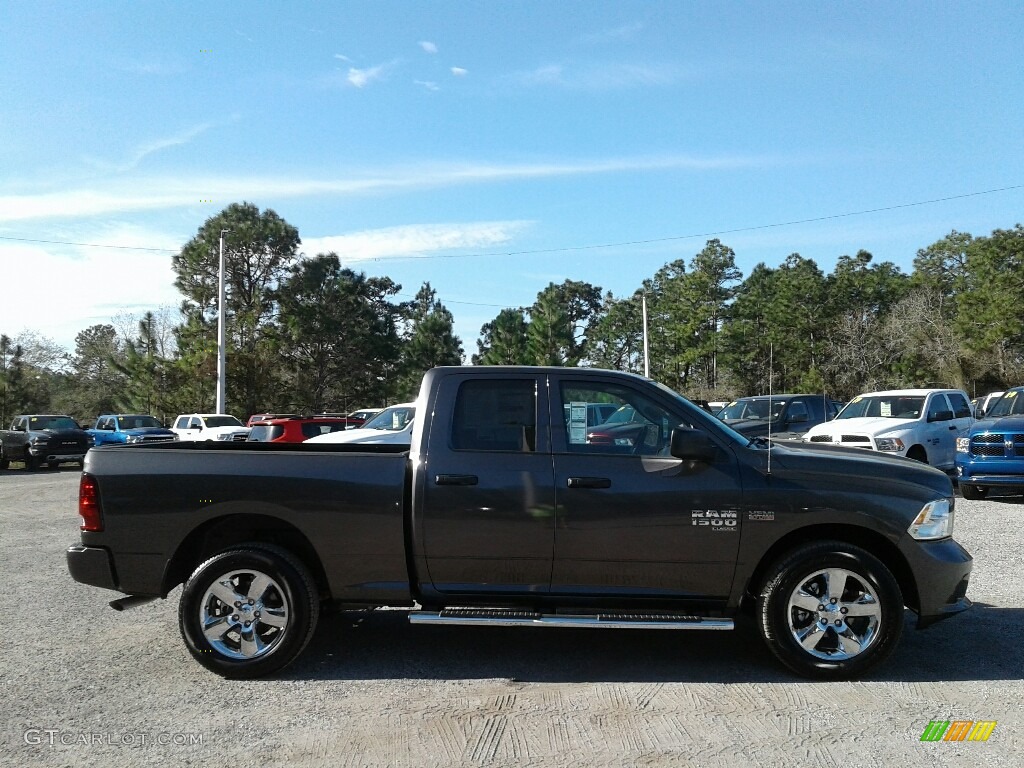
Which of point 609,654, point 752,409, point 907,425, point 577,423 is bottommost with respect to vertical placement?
point 609,654

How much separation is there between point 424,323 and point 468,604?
53780 millimetres

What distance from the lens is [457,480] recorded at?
508cm

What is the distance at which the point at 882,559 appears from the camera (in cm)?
528

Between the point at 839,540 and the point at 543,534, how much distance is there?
6.11ft

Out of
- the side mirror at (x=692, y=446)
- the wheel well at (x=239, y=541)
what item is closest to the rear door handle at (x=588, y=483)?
the side mirror at (x=692, y=446)

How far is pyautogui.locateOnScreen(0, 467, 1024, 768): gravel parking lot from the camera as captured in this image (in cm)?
402

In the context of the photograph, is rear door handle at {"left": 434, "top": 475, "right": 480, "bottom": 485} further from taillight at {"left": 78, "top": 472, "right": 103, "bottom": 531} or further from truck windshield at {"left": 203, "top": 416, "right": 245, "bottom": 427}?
truck windshield at {"left": 203, "top": 416, "right": 245, "bottom": 427}

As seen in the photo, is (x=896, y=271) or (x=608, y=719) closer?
(x=608, y=719)

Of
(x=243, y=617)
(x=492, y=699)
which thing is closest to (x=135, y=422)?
(x=243, y=617)

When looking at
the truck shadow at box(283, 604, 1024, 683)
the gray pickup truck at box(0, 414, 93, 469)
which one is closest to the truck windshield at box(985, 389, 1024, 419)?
the truck shadow at box(283, 604, 1024, 683)

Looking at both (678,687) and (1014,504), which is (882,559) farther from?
(1014,504)

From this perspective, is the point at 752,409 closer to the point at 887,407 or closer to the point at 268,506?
the point at 887,407

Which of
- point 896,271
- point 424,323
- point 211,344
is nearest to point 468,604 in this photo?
point 211,344

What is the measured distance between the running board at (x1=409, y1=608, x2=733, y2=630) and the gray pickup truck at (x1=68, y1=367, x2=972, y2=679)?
2 centimetres
